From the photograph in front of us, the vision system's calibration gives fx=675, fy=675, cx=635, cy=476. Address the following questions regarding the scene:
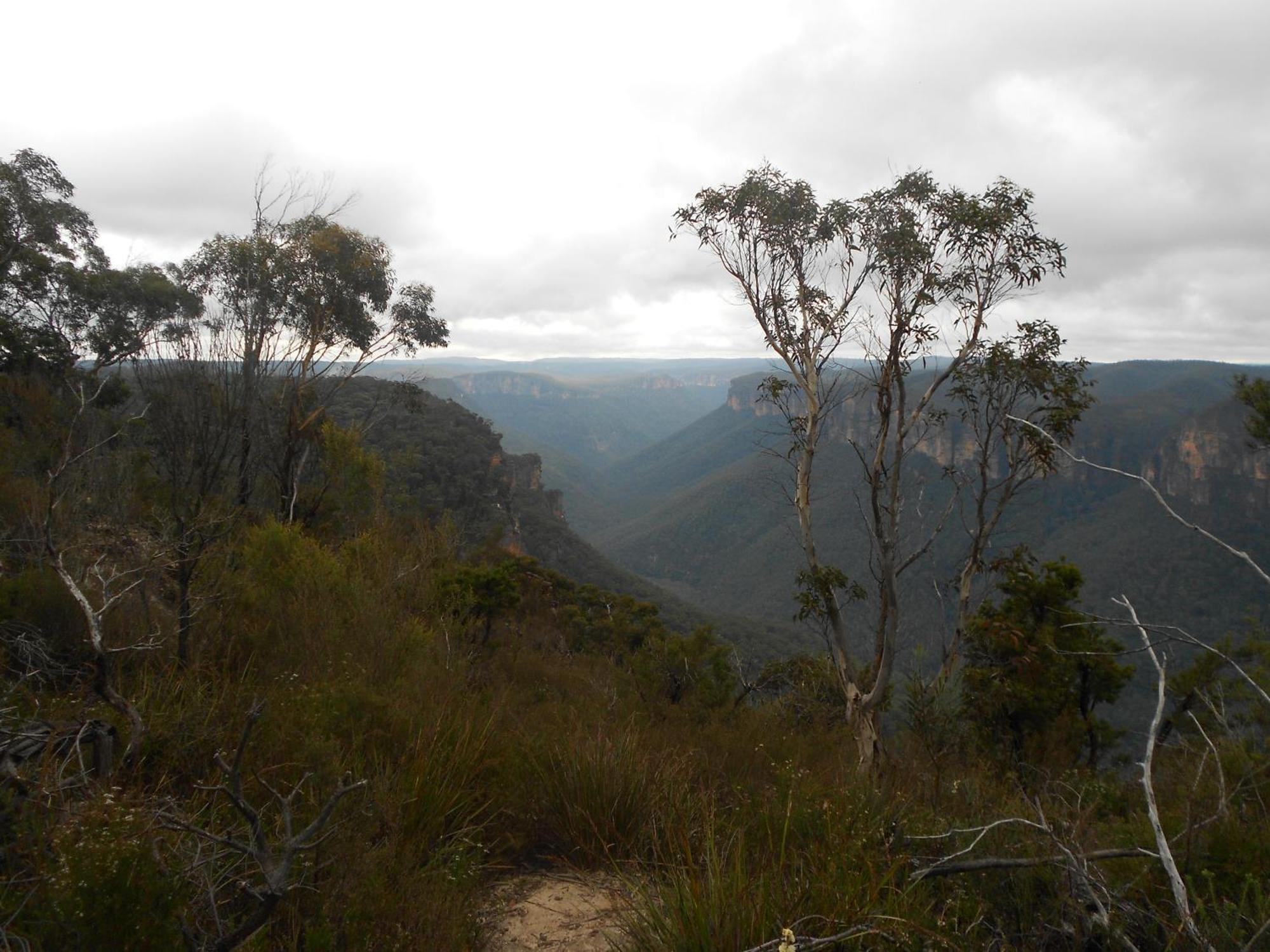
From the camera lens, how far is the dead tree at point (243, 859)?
69.7 inches

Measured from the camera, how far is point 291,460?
12.0 metres

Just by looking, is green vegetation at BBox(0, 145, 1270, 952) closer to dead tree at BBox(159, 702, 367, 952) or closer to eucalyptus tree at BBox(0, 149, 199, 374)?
dead tree at BBox(159, 702, 367, 952)

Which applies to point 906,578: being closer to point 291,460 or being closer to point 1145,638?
point 291,460

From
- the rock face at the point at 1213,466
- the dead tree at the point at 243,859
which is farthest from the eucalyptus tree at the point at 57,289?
the rock face at the point at 1213,466

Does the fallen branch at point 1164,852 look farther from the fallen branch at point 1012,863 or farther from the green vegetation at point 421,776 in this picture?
the fallen branch at point 1012,863

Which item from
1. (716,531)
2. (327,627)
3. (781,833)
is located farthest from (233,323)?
(716,531)

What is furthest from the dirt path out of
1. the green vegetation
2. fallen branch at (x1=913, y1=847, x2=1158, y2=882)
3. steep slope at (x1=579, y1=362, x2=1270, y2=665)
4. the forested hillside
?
steep slope at (x1=579, y1=362, x2=1270, y2=665)

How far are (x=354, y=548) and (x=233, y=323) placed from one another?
317 centimetres

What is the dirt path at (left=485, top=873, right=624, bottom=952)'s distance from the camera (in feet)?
9.34

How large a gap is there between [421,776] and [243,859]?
1.20m

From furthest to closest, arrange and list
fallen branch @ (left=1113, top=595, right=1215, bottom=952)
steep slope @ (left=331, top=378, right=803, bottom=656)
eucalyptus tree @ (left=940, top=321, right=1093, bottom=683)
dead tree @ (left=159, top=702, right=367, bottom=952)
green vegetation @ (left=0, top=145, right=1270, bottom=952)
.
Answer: steep slope @ (left=331, top=378, right=803, bottom=656), eucalyptus tree @ (left=940, top=321, right=1093, bottom=683), green vegetation @ (left=0, top=145, right=1270, bottom=952), fallen branch @ (left=1113, top=595, right=1215, bottom=952), dead tree @ (left=159, top=702, right=367, bottom=952)

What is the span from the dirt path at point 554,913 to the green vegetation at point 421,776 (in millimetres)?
104

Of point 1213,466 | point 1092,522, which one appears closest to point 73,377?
point 1092,522

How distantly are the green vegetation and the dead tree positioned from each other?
18mm
